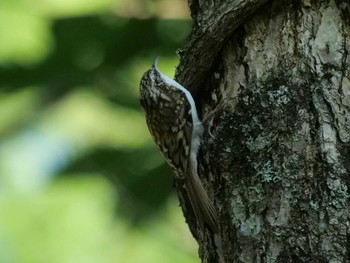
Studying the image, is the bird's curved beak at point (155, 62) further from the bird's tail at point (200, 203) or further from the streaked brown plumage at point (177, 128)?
the bird's tail at point (200, 203)

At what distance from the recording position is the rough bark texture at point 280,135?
186 centimetres

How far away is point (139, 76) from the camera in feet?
9.50

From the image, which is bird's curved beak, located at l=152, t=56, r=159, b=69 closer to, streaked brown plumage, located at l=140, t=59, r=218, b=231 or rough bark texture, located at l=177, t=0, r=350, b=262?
streaked brown plumage, located at l=140, t=59, r=218, b=231

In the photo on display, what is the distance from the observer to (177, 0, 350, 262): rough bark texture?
1855 millimetres

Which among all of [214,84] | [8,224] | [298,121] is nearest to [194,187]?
[214,84]

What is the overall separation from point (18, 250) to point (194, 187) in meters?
1.51

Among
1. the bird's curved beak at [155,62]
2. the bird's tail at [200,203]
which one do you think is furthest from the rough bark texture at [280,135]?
the bird's curved beak at [155,62]

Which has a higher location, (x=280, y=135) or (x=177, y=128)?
(x=177, y=128)

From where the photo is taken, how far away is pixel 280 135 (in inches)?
77.5

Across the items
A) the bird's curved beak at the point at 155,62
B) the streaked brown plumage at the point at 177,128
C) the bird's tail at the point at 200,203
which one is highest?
the bird's curved beak at the point at 155,62

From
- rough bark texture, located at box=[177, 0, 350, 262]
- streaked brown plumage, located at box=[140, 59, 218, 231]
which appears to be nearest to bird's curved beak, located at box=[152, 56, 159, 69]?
streaked brown plumage, located at box=[140, 59, 218, 231]

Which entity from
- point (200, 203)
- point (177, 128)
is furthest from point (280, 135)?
point (177, 128)

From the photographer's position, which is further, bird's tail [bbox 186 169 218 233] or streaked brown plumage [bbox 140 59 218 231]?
streaked brown plumage [bbox 140 59 218 231]

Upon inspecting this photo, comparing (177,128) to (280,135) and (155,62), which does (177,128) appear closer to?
(155,62)
